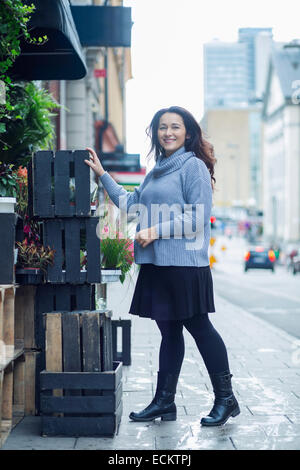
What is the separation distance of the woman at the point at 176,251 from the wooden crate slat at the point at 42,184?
255 mm

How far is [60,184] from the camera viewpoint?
4.94 meters

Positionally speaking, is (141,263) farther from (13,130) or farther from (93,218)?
(13,130)

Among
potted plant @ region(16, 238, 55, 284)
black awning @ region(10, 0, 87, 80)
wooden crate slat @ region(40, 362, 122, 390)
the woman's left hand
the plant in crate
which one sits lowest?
wooden crate slat @ region(40, 362, 122, 390)

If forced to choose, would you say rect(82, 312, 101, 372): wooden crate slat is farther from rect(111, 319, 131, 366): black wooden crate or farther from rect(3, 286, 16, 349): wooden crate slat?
rect(111, 319, 131, 366): black wooden crate

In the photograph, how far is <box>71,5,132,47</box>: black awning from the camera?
10.9 m

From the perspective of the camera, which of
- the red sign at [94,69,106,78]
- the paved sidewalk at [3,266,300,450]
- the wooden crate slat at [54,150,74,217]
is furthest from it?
the red sign at [94,69,106,78]

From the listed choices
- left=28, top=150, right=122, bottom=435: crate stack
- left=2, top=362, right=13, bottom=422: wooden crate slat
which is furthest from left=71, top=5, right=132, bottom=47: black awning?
left=2, top=362, right=13, bottom=422: wooden crate slat

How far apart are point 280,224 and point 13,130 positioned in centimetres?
8838

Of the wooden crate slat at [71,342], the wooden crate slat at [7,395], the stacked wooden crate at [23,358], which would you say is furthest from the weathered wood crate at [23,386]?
the wooden crate slat at [71,342]

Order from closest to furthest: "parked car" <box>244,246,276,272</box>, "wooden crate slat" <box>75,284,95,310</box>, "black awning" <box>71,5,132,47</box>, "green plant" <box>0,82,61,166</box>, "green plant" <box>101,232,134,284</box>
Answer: "wooden crate slat" <box>75,284,95,310</box>
"green plant" <box>101,232,134,284</box>
"green plant" <box>0,82,61,166</box>
"black awning" <box>71,5,132,47</box>
"parked car" <box>244,246,276,272</box>

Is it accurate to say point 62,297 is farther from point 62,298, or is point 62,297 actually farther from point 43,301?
point 43,301

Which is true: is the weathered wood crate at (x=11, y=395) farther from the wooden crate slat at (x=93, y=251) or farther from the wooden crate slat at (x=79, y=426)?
the wooden crate slat at (x=93, y=251)

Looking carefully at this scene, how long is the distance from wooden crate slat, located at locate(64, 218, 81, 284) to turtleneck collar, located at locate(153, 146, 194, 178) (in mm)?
622

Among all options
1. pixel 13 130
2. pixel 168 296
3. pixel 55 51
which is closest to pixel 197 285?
pixel 168 296
